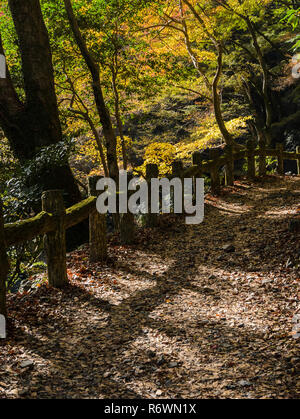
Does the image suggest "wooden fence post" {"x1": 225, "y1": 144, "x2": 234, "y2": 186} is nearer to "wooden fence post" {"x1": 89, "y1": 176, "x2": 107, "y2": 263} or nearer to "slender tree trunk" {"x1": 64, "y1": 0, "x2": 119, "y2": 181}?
"slender tree trunk" {"x1": 64, "y1": 0, "x2": 119, "y2": 181}

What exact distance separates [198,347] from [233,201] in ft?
23.6

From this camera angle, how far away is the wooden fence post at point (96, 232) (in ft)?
19.9

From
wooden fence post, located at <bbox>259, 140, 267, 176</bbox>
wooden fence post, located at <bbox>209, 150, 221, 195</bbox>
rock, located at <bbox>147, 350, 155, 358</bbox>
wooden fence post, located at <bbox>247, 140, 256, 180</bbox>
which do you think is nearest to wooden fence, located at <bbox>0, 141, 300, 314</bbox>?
rock, located at <bbox>147, 350, 155, 358</bbox>

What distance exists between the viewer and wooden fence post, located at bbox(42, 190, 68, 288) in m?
4.93

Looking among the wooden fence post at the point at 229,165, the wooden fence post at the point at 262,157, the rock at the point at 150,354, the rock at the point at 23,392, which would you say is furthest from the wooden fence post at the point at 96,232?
the wooden fence post at the point at 262,157

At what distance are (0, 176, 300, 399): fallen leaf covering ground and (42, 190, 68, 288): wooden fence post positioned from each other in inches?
8.3

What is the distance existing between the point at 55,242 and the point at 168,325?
2.06 m

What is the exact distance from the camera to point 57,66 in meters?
10.5

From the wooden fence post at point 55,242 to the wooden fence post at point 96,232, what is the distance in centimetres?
102

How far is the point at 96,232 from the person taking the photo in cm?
611

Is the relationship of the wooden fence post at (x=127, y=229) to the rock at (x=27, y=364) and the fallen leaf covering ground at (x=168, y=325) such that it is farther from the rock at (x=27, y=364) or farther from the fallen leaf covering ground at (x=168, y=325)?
the rock at (x=27, y=364)

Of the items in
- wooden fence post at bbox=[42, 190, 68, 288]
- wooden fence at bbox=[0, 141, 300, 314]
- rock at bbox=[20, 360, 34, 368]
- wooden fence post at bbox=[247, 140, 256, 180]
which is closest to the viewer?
rock at bbox=[20, 360, 34, 368]
